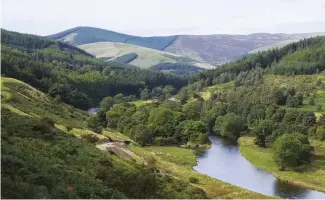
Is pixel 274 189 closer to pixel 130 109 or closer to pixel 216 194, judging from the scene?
pixel 216 194

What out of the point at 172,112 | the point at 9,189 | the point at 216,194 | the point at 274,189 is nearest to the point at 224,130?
the point at 172,112

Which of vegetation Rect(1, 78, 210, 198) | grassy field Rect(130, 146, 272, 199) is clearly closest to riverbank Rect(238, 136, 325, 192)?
grassy field Rect(130, 146, 272, 199)

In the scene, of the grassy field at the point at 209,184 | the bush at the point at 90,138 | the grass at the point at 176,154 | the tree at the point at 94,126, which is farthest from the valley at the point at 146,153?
the tree at the point at 94,126

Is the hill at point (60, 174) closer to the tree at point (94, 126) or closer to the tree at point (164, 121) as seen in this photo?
the tree at point (94, 126)

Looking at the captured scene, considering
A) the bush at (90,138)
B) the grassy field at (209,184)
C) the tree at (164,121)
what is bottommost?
the tree at (164,121)

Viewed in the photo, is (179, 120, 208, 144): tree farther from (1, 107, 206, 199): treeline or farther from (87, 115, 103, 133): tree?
(1, 107, 206, 199): treeline

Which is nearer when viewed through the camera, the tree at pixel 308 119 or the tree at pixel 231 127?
the tree at pixel 308 119
